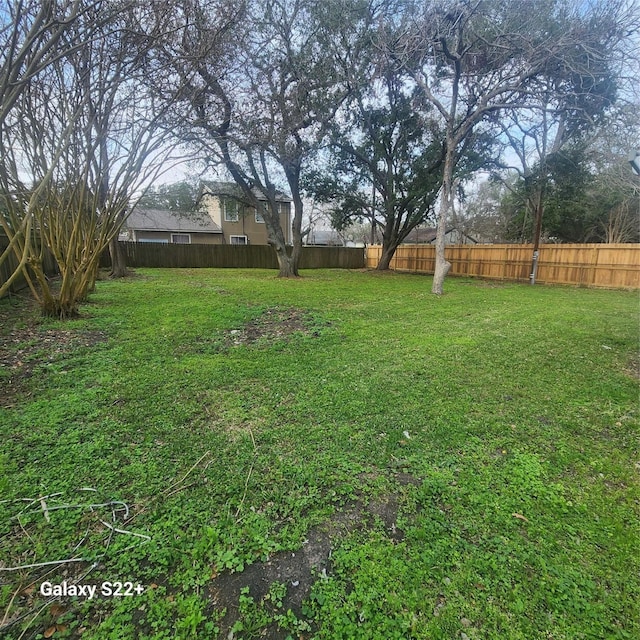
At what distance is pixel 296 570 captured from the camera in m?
1.43

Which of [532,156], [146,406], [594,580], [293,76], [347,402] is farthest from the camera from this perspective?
Answer: [532,156]

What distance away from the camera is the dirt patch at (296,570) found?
4.20 feet

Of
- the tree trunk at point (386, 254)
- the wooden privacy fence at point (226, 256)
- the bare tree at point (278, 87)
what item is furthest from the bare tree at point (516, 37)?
the wooden privacy fence at point (226, 256)

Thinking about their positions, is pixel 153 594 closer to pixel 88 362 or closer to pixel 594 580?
pixel 594 580

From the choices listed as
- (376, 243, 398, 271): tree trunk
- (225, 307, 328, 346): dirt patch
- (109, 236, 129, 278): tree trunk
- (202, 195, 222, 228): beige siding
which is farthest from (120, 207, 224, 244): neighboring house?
(225, 307, 328, 346): dirt patch

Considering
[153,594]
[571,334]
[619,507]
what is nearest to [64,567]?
[153,594]

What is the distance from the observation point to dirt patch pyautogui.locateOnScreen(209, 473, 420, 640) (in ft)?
4.20

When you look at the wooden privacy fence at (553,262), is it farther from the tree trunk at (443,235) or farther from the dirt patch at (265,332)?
the dirt patch at (265,332)

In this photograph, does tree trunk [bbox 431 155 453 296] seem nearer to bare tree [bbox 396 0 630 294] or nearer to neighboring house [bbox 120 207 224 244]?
bare tree [bbox 396 0 630 294]

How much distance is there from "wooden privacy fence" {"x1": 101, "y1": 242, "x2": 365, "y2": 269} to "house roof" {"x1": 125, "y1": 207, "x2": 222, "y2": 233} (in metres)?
4.41

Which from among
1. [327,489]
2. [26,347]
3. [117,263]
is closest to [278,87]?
[117,263]

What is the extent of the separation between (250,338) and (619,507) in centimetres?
395

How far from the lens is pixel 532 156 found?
48.8ft

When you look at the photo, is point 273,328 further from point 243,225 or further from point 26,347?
point 243,225
